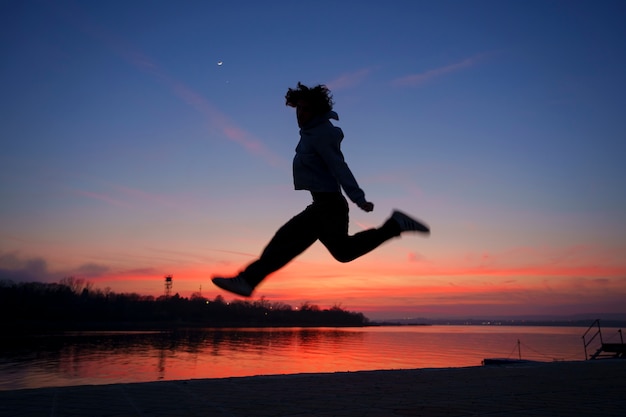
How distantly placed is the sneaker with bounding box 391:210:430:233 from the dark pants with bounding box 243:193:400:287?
0.98 ft

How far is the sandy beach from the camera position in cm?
481

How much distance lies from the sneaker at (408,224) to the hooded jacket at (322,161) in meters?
0.50

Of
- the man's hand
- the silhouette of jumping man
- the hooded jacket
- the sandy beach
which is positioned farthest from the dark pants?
the sandy beach

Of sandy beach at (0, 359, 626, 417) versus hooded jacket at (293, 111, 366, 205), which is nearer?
hooded jacket at (293, 111, 366, 205)

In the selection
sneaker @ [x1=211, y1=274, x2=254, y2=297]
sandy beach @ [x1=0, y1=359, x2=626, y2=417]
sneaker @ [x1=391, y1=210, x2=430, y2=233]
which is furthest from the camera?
sandy beach @ [x1=0, y1=359, x2=626, y2=417]

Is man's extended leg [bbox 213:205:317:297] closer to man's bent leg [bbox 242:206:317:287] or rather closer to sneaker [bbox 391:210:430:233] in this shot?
man's bent leg [bbox 242:206:317:287]

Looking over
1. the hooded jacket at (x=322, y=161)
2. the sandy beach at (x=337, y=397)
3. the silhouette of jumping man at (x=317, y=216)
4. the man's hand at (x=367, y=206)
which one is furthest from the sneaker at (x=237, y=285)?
the sandy beach at (x=337, y=397)

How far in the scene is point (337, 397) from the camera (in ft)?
18.8

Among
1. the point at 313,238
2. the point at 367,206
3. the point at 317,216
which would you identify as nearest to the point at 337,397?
the point at 313,238

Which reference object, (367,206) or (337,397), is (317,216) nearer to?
(367,206)

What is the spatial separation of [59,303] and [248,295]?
13183 cm

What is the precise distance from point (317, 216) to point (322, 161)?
0.41m

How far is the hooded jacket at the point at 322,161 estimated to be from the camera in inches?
139

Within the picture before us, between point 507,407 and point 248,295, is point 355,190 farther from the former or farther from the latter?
point 507,407
